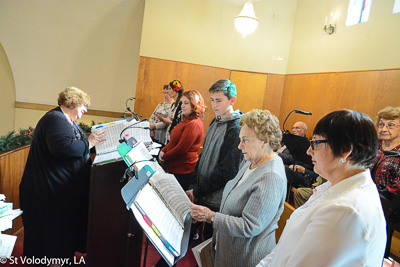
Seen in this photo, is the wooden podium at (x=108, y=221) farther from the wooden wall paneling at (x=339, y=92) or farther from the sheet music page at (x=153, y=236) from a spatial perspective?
the wooden wall paneling at (x=339, y=92)

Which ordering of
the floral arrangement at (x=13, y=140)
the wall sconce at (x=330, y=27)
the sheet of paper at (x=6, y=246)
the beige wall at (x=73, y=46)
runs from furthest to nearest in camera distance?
the beige wall at (x=73, y=46)
the wall sconce at (x=330, y=27)
the floral arrangement at (x=13, y=140)
the sheet of paper at (x=6, y=246)

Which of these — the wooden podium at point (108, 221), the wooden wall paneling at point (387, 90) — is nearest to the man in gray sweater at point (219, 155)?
the wooden podium at point (108, 221)

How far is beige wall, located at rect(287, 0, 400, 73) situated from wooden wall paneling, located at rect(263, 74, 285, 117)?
28 cm

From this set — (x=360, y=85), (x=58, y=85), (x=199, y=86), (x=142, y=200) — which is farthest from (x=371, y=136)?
(x=58, y=85)

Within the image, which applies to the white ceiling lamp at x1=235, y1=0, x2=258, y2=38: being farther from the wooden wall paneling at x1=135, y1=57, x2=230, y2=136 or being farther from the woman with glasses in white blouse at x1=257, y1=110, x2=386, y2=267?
the woman with glasses in white blouse at x1=257, y1=110, x2=386, y2=267

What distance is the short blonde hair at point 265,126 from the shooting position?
1.34 m

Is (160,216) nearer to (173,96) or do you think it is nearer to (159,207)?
(159,207)

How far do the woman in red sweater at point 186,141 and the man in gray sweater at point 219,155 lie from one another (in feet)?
0.86

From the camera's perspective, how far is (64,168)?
6.35 ft

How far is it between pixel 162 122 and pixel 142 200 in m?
2.64

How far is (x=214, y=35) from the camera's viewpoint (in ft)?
17.5

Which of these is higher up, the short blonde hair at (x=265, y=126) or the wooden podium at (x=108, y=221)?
the short blonde hair at (x=265, y=126)

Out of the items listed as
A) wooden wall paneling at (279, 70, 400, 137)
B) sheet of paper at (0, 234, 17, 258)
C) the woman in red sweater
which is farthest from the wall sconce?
sheet of paper at (0, 234, 17, 258)

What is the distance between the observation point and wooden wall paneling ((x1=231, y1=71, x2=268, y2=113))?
547 cm
